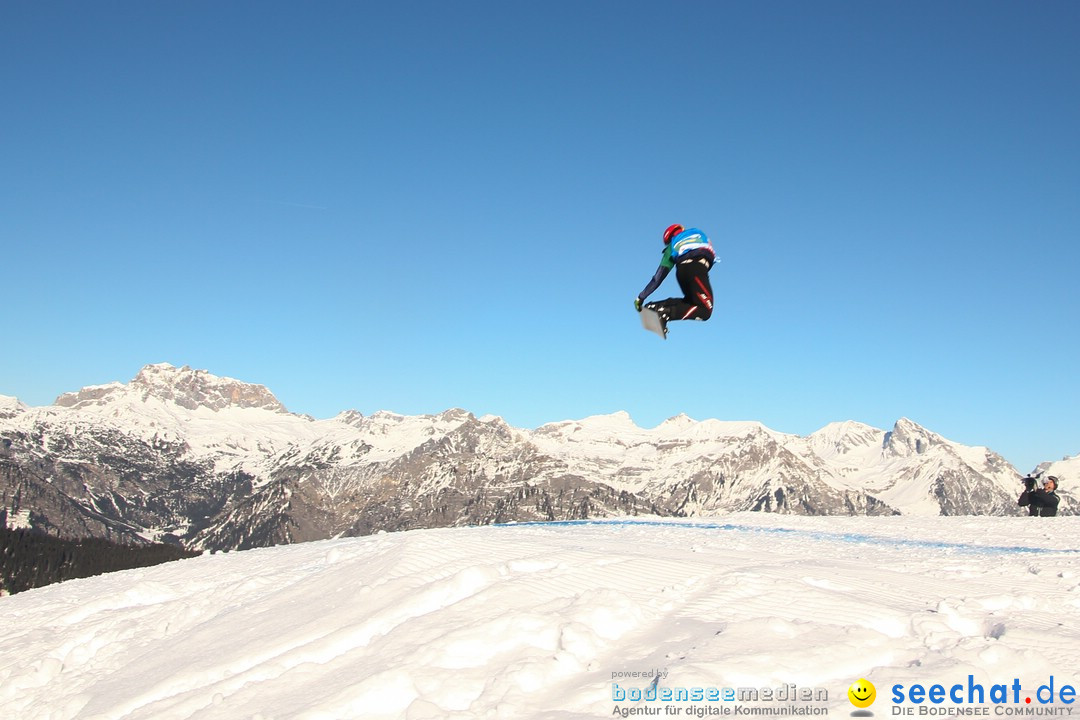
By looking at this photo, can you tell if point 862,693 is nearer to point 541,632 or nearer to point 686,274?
point 541,632

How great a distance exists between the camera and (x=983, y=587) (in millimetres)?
12000

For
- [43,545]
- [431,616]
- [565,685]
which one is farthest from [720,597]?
[43,545]

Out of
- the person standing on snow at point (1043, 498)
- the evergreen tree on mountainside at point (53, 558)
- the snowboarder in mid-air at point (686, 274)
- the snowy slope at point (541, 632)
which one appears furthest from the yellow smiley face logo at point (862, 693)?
the evergreen tree on mountainside at point (53, 558)

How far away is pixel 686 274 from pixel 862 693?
36.0 ft

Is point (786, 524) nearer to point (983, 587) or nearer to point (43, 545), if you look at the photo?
point (983, 587)

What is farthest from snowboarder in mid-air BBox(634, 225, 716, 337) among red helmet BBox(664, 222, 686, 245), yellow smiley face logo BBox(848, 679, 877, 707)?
yellow smiley face logo BBox(848, 679, 877, 707)

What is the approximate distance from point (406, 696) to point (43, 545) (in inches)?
6509

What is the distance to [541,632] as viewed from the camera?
9.96 metres

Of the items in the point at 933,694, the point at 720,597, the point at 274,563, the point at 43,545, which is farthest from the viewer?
the point at 43,545

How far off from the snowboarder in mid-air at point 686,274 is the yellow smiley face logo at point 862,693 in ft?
35.2

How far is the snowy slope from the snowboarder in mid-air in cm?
588

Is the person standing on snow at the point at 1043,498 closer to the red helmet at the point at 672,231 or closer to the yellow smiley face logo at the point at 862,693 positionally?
the red helmet at the point at 672,231

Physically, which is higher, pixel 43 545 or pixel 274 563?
pixel 274 563

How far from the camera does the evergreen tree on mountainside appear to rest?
12362cm
